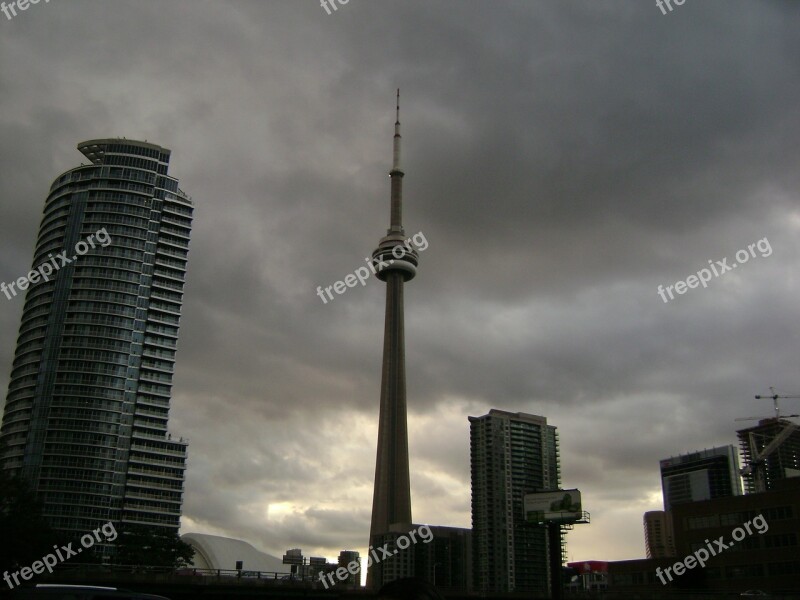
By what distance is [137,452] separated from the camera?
581 ft

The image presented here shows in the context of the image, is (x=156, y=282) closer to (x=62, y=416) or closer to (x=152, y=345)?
(x=152, y=345)

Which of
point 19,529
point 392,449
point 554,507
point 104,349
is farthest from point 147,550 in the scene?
point 104,349

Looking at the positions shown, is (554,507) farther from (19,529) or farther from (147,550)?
(147,550)

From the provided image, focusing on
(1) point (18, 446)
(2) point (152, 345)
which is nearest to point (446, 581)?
(2) point (152, 345)

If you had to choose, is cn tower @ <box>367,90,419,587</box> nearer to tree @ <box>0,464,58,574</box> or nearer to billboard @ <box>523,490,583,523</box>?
billboard @ <box>523,490,583,523</box>

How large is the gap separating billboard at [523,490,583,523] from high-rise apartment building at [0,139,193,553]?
105 meters

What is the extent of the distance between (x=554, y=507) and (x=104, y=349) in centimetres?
12006

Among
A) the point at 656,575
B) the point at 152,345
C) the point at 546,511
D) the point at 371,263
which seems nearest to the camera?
the point at 546,511

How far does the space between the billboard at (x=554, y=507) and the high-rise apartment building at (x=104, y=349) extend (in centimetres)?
10550

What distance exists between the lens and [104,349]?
177750 millimetres

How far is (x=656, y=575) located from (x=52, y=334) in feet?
452

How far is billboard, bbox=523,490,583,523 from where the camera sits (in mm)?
91812

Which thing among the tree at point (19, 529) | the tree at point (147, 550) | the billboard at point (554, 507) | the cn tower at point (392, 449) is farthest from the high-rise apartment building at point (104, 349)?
the billboard at point (554, 507)

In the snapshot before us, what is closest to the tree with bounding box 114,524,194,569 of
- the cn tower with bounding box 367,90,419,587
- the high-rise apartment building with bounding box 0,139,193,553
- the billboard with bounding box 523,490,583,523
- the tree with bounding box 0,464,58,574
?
the tree with bounding box 0,464,58,574
